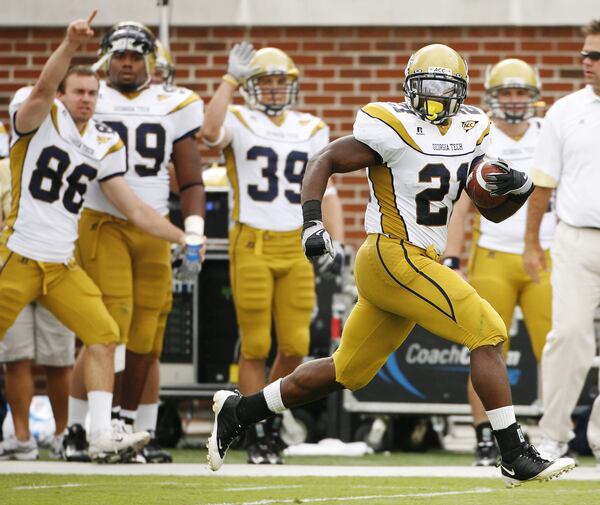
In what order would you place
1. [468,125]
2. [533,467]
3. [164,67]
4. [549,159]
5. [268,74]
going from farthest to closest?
1. [164,67]
2. [268,74]
3. [549,159]
4. [468,125]
5. [533,467]

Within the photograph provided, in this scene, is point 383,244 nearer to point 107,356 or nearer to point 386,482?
point 386,482

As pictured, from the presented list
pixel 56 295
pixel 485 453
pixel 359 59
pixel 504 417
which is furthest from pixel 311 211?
pixel 359 59

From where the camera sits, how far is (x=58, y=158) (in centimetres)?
701

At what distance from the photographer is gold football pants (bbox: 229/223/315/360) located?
24.9 ft

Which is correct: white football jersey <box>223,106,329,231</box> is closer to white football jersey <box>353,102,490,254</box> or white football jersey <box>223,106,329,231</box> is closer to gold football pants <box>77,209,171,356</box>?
gold football pants <box>77,209,171,356</box>

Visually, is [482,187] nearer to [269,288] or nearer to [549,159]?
[549,159]

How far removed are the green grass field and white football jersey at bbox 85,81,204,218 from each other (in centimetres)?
169

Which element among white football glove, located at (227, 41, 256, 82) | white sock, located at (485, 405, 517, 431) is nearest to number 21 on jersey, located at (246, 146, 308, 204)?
white football glove, located at (227, 41, 256, 82)

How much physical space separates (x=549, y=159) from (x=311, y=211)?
221 cm

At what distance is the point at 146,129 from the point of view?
754cm

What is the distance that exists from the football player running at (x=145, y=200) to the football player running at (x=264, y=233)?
221 millimetres

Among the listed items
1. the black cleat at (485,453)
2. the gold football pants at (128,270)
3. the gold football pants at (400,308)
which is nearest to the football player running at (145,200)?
the gold football pants at (128,270)

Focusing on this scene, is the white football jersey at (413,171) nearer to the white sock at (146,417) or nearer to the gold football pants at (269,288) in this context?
the gold football pants at (269,288)

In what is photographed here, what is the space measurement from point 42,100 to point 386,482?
2.32 meters
